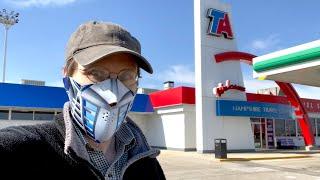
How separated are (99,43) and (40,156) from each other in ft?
1.77

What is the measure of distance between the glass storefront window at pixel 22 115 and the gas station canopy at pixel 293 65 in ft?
53.3

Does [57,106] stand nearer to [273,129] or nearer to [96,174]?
[273,129]

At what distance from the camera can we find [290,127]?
34.8 metres

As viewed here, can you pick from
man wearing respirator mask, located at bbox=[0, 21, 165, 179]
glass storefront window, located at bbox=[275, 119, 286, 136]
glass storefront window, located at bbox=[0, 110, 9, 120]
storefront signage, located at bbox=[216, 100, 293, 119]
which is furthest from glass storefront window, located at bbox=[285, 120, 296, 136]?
man wearing respirator mask, located at bbox=[0, 21, 165, 179]

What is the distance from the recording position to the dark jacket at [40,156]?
5.00 feet

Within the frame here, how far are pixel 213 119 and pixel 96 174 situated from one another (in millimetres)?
24732

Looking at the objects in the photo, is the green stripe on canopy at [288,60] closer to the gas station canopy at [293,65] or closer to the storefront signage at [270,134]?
the gas station canopy at [293,65]

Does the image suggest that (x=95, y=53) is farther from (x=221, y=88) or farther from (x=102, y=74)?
(x=221, y=88)

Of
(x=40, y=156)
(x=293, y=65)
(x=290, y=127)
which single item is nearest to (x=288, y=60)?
(x=293, y=65)

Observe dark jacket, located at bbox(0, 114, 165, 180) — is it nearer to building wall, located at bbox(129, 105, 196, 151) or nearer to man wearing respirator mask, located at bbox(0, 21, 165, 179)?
man wearing respirator mask, located at bbox(0, 21, 165, 179)

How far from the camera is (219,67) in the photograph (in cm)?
2669

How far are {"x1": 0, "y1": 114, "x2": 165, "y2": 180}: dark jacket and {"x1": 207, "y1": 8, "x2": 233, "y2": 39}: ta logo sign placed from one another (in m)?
25.2

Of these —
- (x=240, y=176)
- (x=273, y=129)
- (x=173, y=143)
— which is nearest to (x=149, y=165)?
(x=240, y=176)

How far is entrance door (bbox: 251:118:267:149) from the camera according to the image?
3253 centimetres
